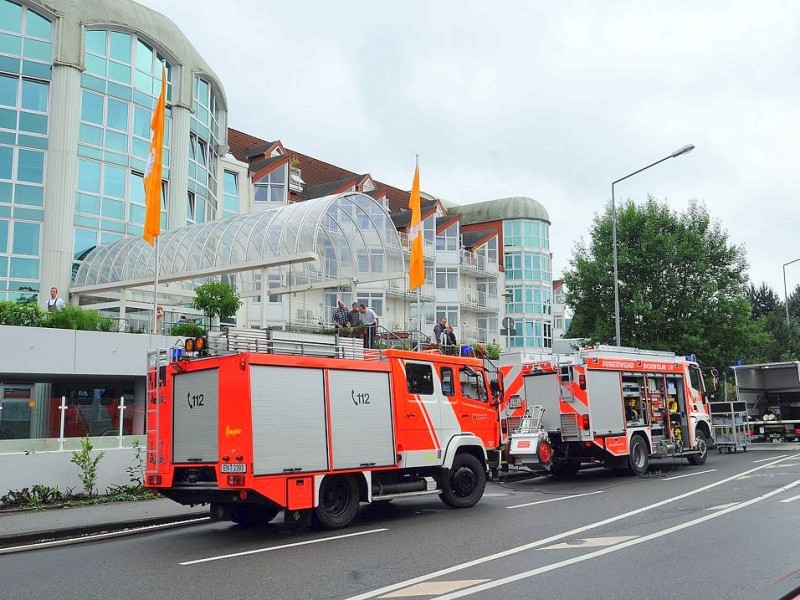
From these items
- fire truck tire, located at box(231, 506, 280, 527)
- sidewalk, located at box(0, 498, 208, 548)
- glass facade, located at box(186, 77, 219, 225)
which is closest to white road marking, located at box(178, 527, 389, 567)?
fire truck tire, located at box(231, 506, 280, 527)

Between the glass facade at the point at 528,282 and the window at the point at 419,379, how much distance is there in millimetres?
45442

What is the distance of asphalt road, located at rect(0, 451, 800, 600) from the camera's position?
698cm

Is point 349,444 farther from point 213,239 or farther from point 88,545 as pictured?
point 213,239

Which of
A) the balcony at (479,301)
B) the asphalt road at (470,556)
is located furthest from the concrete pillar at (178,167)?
the balcony at (479,301)

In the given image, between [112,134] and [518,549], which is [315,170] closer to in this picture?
[112,134]

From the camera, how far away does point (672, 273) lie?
31.5 m

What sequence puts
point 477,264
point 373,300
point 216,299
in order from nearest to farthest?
1. point 216,299
2. point 373,300
3. point 477,264

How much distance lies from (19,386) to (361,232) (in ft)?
34.6

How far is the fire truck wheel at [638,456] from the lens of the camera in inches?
724

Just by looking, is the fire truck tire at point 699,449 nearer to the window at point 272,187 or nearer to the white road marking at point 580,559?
the white road marking at point 580,559

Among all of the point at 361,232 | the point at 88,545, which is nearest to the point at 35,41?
the point at 361,232

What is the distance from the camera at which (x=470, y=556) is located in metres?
8.52

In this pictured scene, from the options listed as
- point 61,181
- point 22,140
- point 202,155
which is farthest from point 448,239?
point 22,140

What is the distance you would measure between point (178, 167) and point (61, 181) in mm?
5297
